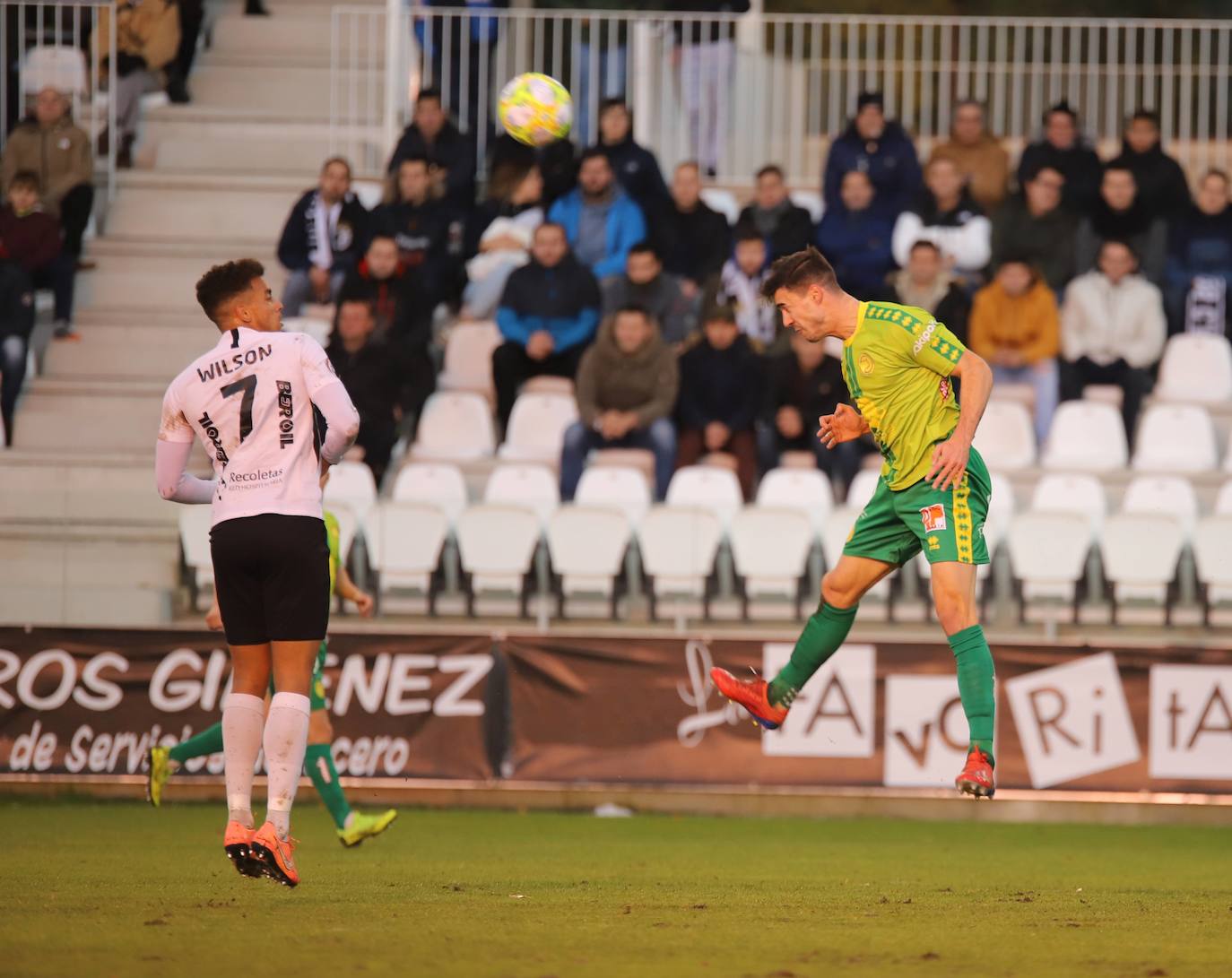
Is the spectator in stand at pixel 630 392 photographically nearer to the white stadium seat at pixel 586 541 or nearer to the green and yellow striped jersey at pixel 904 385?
the white stadium seat at pixel 586 541

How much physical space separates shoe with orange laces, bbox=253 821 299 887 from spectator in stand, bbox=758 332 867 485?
745cm

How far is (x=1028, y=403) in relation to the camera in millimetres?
13500

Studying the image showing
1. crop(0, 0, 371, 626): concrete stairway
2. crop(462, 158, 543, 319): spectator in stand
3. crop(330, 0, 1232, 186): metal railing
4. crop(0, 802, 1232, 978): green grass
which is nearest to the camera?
crop(0, 802, 1232, 978): green grass

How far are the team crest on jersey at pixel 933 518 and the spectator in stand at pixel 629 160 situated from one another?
8.34m

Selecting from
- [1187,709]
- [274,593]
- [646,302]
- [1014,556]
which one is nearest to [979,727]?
[274,593]

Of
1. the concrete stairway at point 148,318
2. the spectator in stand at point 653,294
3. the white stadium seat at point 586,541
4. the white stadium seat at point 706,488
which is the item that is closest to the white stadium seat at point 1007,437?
the white stadium seat at point 706,488

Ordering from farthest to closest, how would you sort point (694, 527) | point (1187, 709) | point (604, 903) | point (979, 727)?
point (694, 527), point (1187, 709), point (979, 727), point (604, 903)

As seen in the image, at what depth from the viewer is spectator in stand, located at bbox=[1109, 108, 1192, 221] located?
47.5 feet

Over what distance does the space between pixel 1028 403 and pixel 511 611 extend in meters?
4.22

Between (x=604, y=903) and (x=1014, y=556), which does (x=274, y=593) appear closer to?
(x=604, y=903)

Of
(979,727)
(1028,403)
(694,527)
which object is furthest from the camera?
(1028,403)

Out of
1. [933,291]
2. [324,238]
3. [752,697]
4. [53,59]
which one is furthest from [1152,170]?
[53,59]

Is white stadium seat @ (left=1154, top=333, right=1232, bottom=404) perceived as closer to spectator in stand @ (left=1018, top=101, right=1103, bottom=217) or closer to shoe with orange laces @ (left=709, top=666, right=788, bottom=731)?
spectator in stand @ (left=1018, top=101, right=1103, bottom=217)

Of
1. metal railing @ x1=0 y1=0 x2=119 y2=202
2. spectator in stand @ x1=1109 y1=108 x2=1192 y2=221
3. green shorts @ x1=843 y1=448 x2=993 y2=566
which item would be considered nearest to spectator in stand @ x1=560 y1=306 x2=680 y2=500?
spectator in stand @ x1=1109 y1=108 x2=1192 y2=221
